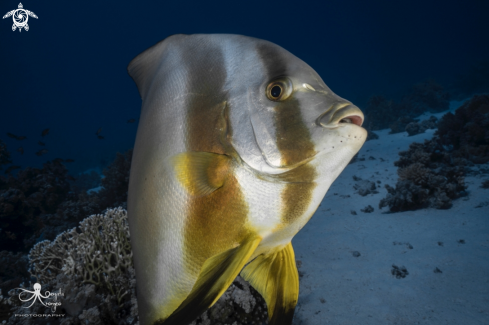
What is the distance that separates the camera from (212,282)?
818 mm

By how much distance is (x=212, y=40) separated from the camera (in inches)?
44.9

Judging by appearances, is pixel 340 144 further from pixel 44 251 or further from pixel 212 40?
pixel 44 251

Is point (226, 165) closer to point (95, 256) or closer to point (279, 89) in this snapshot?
point (279, 89)

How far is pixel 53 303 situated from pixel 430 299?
467 centimetres

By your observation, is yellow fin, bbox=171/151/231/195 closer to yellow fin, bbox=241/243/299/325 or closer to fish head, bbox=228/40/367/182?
fish head, bbox=228/40/367/182

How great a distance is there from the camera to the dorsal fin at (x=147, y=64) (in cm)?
131

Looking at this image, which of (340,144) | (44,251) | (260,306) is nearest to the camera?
(340,144)

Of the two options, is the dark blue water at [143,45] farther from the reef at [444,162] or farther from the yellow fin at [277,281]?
the yellow fin at [277,281]

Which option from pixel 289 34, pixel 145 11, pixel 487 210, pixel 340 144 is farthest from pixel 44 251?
pixel 145 11

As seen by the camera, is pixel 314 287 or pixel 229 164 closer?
pixel 229 164

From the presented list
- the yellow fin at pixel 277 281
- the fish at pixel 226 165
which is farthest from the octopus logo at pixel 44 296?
the yellow fin at pixel 277 281

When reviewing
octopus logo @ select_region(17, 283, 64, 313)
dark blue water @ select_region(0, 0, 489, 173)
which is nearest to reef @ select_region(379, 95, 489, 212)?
octopus logo @ select_region(17, 283, 64, 313)

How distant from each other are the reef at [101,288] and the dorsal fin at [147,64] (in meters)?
2.34

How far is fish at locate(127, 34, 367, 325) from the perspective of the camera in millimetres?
866
